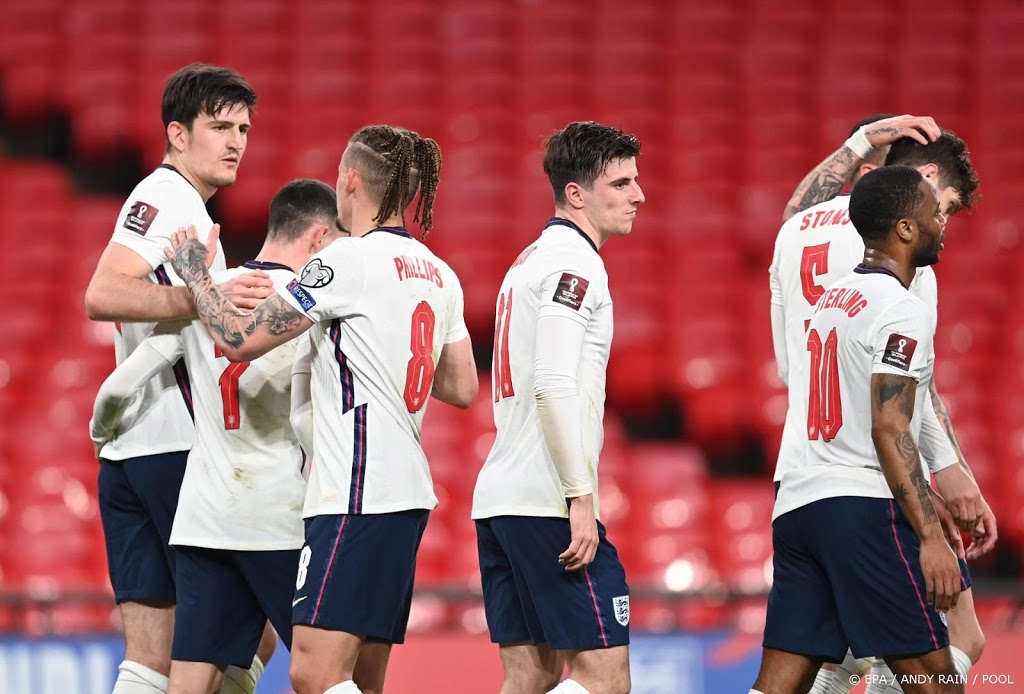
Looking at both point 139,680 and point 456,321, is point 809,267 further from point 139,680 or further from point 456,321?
point 139,680

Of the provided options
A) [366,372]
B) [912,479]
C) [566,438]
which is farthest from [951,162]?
[366,372]

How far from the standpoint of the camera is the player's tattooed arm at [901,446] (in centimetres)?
351

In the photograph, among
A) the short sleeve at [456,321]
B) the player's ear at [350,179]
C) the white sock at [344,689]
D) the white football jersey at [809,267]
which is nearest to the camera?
the white sock at [344,689]

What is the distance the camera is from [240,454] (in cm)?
385

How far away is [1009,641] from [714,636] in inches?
50.5

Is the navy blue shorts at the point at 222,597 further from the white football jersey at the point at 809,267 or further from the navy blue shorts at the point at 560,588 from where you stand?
the white football jersey at the point at 809,267

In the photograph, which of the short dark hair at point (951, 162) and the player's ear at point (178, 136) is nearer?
the player's ear at point (178, 136)

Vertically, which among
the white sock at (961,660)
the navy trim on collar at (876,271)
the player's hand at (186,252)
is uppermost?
the player's hand at (186,252)

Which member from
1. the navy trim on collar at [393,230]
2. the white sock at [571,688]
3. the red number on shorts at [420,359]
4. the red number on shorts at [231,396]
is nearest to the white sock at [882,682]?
the white sock at [571,688]

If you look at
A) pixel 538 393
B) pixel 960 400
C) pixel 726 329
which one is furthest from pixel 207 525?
pixel 960 400

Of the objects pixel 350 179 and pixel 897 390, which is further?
pixel 350 179

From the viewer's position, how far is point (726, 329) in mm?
8516

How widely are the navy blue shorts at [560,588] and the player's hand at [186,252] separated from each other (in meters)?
1.13

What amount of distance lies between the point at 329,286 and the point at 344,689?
106 cm
